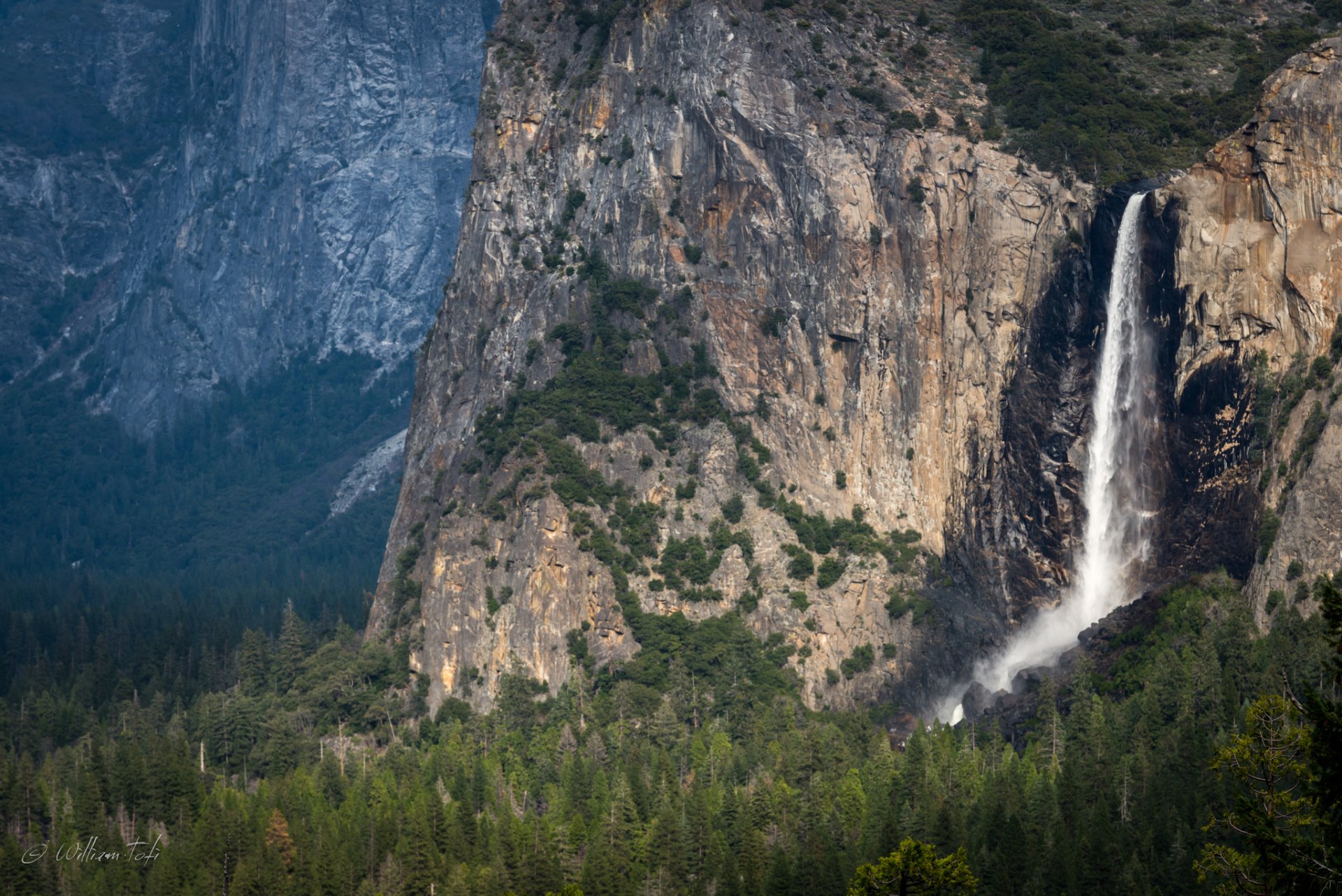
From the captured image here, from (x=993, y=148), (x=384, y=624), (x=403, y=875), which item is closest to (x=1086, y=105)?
(x=993, y=148)

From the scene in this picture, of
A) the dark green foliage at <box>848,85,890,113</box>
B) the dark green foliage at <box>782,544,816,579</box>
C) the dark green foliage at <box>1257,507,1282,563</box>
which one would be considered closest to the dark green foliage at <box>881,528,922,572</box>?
the dark green foliage at <box>782,544,816,579</box>

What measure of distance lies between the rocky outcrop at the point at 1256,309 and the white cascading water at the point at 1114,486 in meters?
4.05

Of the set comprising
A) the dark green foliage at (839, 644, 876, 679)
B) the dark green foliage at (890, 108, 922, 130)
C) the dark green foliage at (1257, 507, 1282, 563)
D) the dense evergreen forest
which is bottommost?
the dense evergreen forest

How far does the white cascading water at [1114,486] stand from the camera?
572ft

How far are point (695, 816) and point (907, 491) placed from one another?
1998 inches

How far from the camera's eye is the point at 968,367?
182m

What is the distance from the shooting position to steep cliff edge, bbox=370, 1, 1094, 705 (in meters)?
178

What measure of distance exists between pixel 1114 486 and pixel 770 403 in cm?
3060

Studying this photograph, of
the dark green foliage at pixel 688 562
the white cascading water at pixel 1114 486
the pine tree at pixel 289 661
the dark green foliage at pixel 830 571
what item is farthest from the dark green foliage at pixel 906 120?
the pine tree at pixel 289 661

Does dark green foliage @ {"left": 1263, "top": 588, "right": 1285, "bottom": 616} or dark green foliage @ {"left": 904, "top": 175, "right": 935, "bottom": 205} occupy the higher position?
dark green foliage @ {"left": 904, "top": 175, "right": 935, "bottom": 205}

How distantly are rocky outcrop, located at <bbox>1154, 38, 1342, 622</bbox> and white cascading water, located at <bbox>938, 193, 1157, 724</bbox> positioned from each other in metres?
4.05

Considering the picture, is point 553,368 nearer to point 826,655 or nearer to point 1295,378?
point 826,655

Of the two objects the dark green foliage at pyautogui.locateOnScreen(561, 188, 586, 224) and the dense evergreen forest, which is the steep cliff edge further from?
the dense evergreen forest

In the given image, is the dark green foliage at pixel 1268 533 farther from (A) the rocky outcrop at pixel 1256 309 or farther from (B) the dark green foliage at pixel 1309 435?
(B) the dark green foliage at pixel 1309 435
